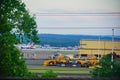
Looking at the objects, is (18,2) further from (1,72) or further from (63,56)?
(63,56)

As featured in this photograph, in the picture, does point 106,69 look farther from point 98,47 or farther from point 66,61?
point 66,61

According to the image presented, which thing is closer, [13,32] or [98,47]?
[13,32]

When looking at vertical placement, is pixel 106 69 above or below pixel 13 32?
below

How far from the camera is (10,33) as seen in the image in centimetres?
481

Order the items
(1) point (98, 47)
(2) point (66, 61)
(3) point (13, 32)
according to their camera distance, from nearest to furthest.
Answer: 1. (3) point (13, 32)
2. (1) point (98, 47)
3. (2) point (66, 61)

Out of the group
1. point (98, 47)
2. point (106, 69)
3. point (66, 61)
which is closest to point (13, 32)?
point (106, 69)

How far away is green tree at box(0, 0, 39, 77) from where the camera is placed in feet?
15.3

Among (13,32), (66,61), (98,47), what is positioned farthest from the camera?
(66,61)

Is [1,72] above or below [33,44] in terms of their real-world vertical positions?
below

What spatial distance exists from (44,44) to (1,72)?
109cm

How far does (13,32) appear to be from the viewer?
4.91 meters

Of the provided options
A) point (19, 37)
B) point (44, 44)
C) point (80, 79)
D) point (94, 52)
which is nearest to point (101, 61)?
point (44, 44)

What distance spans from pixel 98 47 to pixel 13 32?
298 centimetres

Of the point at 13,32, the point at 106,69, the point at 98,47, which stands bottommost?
the point at 106,69
